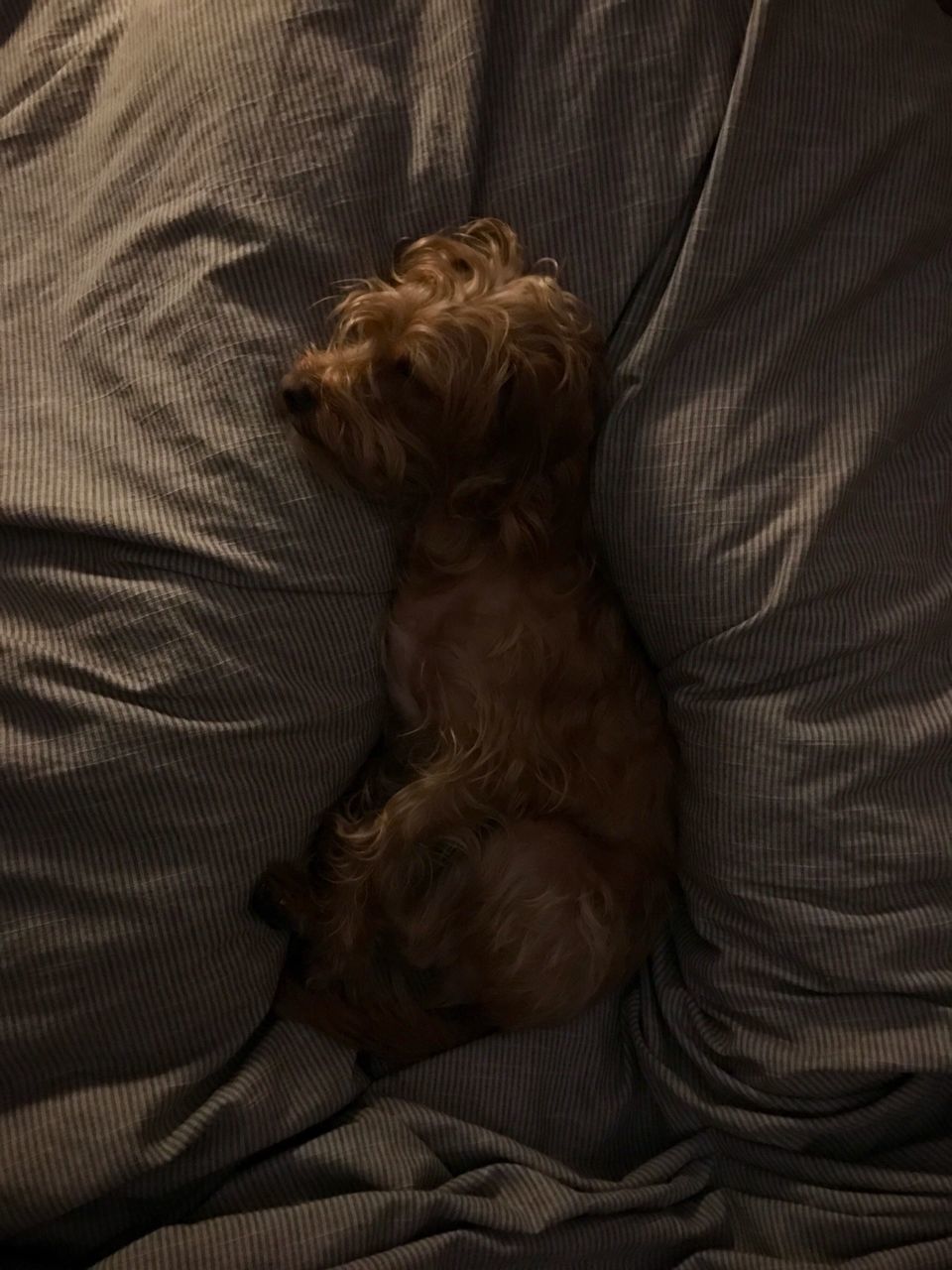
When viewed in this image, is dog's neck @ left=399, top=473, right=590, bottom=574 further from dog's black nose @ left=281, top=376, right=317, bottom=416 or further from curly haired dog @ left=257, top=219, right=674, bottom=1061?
dog's black nose @ left=281, top=376, right=317, bottom=416

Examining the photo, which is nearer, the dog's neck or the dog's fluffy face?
the dog's fluffy face

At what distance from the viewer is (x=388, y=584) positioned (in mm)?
1497

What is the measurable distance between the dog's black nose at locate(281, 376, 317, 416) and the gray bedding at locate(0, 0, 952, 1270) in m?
0.03

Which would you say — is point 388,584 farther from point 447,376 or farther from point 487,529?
point 447,376

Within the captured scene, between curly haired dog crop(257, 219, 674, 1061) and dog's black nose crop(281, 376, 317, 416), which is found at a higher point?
dog's black nose crop(281, 376, 317, 416)

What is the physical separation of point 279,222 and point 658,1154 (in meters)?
1.30

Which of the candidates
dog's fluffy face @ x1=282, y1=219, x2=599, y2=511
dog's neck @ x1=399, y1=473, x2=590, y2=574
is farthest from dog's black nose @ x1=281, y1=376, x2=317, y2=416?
dog's neck @ x1=399, y1=473, x2=590, y2=574

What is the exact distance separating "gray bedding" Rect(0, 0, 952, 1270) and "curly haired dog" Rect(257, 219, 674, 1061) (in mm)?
53

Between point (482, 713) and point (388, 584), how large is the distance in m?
0.21

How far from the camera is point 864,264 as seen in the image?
1.52 metres

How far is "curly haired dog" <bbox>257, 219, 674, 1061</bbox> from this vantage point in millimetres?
1425

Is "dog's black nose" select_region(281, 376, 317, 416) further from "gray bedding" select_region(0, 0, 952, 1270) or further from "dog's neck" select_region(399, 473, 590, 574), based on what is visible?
"dog's neck" select_region(399, 473, 590, 574)

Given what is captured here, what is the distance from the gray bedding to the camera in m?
1.36

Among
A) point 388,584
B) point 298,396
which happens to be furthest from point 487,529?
point 298,396
